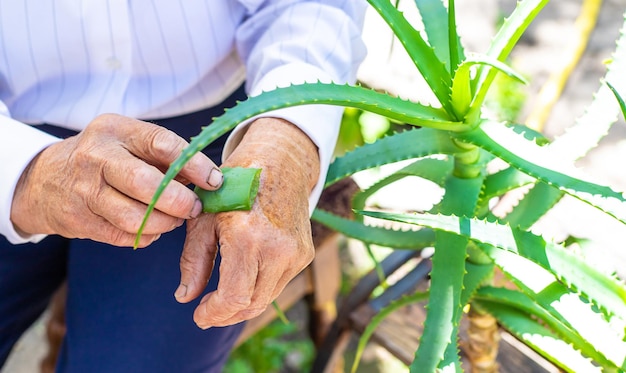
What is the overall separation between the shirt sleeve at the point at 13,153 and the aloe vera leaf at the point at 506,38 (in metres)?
0.47

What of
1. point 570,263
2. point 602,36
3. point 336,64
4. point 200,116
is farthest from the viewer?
point 602,36

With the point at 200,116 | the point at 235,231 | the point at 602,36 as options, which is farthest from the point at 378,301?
the point at 602,36

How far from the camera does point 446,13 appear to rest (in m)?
0.70

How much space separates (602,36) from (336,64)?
6.04 ft

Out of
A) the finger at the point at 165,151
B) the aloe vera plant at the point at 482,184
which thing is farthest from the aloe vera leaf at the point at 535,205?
the finger at the point at 165,151

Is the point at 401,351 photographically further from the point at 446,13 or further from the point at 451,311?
the point at 446,13

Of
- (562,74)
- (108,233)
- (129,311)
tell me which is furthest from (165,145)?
(562,74)

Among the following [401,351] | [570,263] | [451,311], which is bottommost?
[401,351]

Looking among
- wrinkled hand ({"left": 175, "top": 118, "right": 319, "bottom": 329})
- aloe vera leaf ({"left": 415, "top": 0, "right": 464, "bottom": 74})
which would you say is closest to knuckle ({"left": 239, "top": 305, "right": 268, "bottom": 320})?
wrinkled hand ({"left": 175, "top": 118, "right": 319, "bottom": 329})

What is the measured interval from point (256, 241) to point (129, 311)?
0.36 metres

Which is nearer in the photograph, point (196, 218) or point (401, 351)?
point (196, 218)

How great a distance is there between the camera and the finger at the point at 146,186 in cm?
61

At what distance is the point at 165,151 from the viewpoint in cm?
64

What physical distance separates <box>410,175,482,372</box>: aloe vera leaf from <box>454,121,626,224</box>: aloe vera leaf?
0.08 metres
